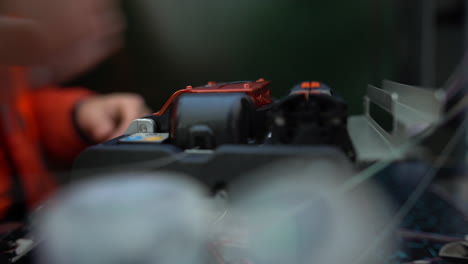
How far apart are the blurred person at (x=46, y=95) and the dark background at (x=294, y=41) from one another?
0.82 feet

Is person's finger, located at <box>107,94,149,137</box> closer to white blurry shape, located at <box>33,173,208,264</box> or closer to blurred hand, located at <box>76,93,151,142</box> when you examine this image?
blurred hand, located at <box>76,93,151,142</box>

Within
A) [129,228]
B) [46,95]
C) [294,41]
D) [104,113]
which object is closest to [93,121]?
[104,113]

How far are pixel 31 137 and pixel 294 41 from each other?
0.97 m

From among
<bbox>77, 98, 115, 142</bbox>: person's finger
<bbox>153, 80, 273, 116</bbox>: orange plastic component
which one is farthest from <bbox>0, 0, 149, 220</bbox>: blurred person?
<bbox>153, 80, 273, 116</bbox>: orange plastic component

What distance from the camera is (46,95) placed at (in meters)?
1.26

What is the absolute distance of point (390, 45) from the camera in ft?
2.70

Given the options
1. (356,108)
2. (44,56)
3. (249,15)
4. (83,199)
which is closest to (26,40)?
(44,56)

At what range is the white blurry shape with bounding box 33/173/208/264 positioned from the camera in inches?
16.8

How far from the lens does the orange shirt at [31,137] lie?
4.00ft

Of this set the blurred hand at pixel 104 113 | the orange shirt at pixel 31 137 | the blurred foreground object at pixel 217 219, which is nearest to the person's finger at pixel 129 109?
the blurred hand at pixel 104 113

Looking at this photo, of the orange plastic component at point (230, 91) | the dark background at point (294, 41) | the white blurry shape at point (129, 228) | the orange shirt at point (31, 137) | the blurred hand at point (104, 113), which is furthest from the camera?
the orange shirt at point (31, 137)

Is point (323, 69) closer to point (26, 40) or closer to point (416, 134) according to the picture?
point (416, 134)

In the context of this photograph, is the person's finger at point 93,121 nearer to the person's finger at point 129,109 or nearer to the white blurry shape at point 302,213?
the person's finger at point 129,109

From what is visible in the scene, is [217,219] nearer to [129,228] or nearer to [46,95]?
[129,228]
